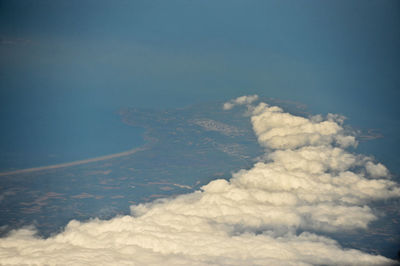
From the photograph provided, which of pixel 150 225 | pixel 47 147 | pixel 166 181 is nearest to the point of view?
pixel 150 225

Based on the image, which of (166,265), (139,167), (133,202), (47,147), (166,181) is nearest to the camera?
(166,265)

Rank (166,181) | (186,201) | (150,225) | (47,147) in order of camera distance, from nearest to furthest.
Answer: (150,225) < (186,201) < (166,181) < (47,147)

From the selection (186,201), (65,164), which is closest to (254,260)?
(186,201)

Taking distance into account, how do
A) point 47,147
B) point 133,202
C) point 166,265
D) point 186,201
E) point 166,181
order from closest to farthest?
point 166,265
point 186,201
point 133,202
point 166,181
point 47,147

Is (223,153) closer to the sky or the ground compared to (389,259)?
closer to the sky

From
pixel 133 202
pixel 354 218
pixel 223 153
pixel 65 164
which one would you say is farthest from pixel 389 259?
pixel 65 164

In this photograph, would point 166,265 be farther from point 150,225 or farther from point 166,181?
point 166,181

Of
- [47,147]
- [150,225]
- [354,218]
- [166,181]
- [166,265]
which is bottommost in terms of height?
[166,265]

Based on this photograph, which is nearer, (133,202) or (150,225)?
(150,225)

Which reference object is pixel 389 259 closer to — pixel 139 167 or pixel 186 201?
pixel 186 201
